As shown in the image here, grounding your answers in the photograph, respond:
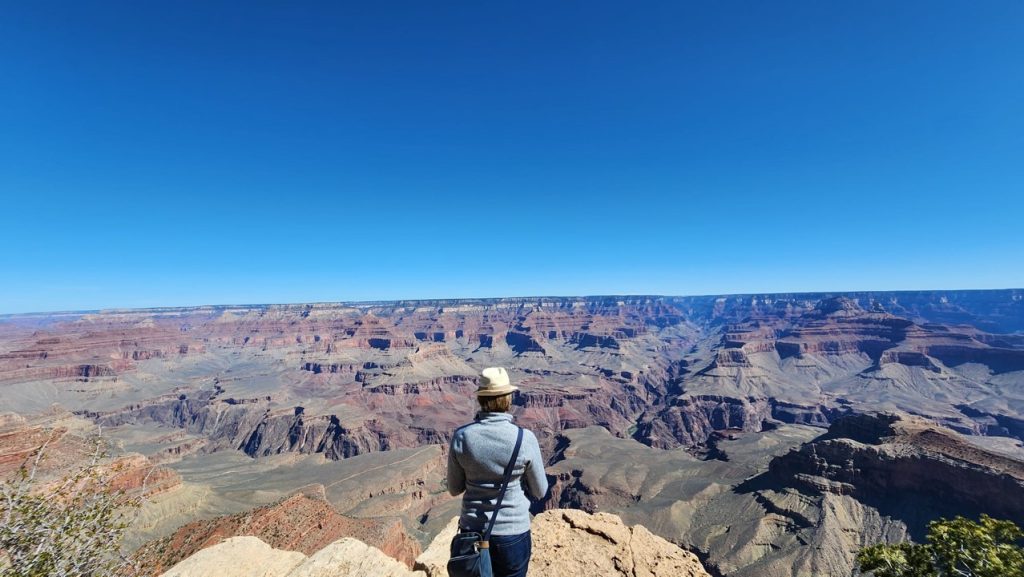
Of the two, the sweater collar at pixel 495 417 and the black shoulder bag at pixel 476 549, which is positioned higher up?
the sweater collar at pixel 495 417

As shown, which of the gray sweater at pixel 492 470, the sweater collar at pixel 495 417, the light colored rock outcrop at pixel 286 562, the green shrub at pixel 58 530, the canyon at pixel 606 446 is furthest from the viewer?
the canyon at pixel 606 446

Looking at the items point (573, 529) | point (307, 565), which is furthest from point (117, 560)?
point (573, 529)

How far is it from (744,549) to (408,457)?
68237mm

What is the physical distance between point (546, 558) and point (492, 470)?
677cm

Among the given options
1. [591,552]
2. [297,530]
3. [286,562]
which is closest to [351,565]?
[286,562]

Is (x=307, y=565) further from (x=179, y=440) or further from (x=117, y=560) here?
(x=179, y=440)

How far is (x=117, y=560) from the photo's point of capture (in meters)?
9.56

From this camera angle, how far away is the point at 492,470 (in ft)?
13.8

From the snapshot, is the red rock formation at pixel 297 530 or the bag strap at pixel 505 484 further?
the red rock formation at pixel 297 530

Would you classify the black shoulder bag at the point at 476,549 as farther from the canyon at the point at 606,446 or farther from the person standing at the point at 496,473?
the canyon at the point at 606,446

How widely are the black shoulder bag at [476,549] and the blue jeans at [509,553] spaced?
0.38 ft

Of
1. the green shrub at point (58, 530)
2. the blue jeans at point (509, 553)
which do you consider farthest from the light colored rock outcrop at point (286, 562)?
the blue jeans at point (509, 553)

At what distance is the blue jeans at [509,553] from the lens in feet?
14.2

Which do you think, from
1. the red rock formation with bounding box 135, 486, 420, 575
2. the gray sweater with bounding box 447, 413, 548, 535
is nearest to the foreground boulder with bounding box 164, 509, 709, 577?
the gray sweater with bounding box 447, 413, 548, 535
